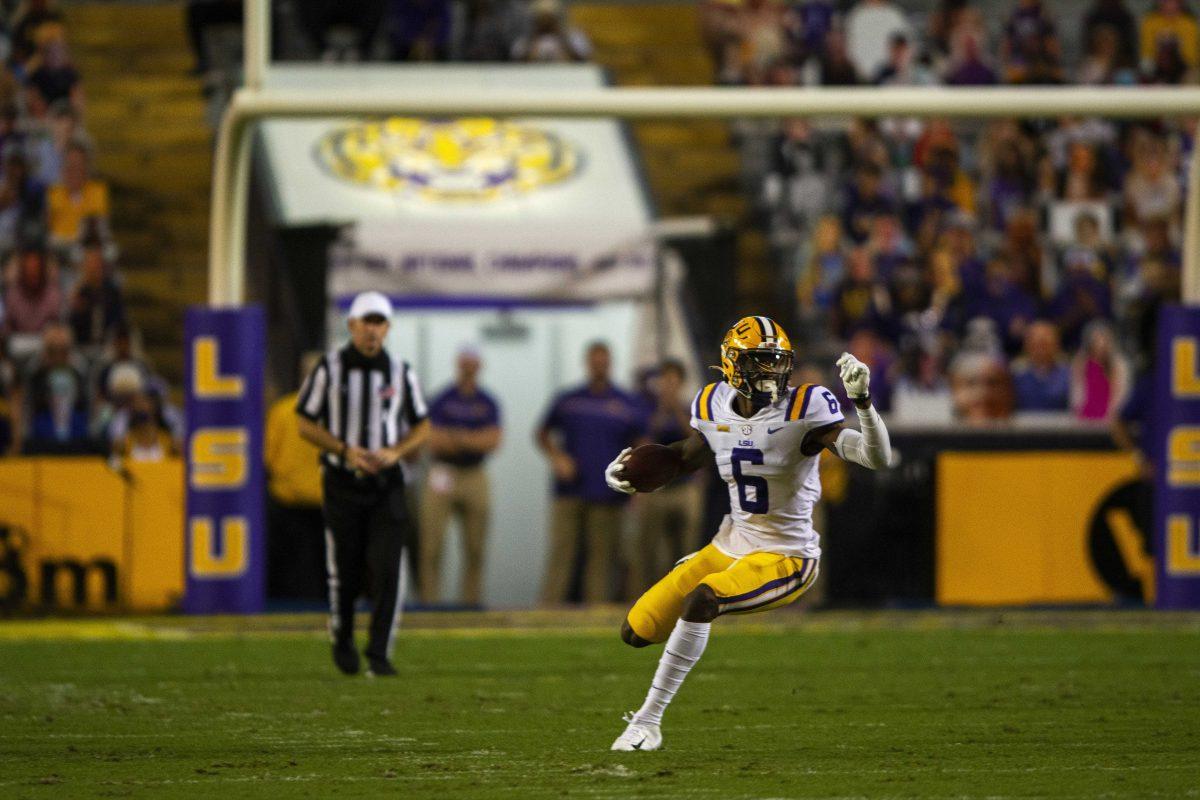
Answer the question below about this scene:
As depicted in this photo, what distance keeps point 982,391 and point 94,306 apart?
19.8ft

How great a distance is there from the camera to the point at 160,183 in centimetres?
1684

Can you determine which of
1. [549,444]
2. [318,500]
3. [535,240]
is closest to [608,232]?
[535,240]

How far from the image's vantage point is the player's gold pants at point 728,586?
6.68 m

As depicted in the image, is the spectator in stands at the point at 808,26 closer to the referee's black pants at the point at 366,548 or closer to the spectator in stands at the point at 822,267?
the spectator in stands at the point at 822,267

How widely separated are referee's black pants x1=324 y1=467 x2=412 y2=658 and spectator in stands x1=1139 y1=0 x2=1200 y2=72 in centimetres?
956

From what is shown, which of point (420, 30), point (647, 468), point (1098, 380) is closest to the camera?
point (647, 468)

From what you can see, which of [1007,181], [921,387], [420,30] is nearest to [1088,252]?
[1007,181]

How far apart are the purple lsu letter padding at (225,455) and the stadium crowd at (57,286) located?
94 cm

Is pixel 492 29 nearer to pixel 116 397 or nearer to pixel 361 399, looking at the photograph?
pixel 116 397

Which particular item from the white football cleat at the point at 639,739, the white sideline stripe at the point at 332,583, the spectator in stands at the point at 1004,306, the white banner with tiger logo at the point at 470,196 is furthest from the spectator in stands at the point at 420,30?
the white football cleat at the point at 639,739

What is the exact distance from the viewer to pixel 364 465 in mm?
8938

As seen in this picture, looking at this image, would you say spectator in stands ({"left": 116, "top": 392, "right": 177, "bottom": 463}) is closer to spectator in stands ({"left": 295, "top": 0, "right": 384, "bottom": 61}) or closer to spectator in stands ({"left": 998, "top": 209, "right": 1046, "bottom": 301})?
spectator in stands ({"left": 295, "top": 0, "right": 384, "bottom": 61})

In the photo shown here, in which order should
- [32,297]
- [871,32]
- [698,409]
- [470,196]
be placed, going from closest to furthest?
[698,409]
[32,297]
[470,196]
[871,32]

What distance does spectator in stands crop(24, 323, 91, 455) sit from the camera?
13516 millimetres
